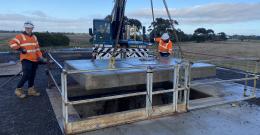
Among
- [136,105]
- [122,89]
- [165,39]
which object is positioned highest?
[165,39]

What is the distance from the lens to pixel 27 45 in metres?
6.43

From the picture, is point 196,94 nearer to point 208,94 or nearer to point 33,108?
point 208,94

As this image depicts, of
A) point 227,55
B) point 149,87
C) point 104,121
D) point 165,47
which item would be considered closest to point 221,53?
point 227,55

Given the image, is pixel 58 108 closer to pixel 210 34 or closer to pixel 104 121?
pixel 104 121

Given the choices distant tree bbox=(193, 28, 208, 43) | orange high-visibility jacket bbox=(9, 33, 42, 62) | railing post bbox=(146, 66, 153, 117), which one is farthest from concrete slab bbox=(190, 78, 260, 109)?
distant tree bbox=(193, 28, 208, 43)

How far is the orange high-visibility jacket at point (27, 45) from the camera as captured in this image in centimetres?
627

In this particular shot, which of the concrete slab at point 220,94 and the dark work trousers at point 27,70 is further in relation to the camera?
the dark work trousers at point 27,70

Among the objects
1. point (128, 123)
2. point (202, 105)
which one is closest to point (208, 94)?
point (202, 105)

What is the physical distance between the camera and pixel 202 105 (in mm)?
5793

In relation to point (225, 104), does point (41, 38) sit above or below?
above

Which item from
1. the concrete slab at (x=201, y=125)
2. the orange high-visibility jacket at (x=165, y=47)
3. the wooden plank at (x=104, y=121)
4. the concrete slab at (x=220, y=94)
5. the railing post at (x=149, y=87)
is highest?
the orange high-visibility jacket at (x=165, y=47)

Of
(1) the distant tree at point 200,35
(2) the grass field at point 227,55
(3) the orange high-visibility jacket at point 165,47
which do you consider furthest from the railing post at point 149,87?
(1) the distant tree at point 200,35

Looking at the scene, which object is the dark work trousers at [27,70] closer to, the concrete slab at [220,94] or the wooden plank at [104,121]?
the wooden plank at [104,121]

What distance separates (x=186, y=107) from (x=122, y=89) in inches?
91.2
